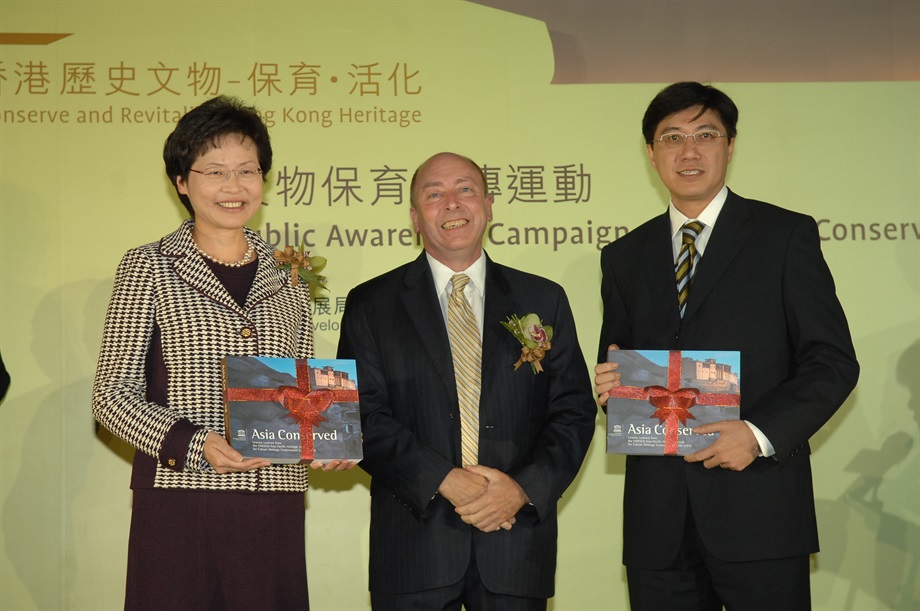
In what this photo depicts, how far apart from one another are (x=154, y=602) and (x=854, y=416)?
349cm

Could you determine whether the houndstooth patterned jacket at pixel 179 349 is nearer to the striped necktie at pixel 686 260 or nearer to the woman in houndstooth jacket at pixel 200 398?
the woman in houndstooth jacket at pixel 200 398

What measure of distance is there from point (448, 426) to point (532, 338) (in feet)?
1.22

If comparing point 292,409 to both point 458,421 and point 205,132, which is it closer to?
point 458,421

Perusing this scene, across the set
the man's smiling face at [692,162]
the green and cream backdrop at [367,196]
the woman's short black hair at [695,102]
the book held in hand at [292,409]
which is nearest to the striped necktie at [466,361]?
the book held in hand at [292,409]

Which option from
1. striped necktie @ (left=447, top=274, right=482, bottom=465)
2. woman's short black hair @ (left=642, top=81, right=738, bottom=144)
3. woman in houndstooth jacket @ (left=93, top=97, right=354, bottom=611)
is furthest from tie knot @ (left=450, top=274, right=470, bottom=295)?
woman's short black hair @ (left=642, top=81, right=738, bottom=144)

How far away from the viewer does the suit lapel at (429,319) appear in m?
2.93

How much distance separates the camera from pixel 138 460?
109 inches

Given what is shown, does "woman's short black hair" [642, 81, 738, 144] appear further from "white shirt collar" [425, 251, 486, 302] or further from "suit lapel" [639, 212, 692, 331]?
"white shirt collar" [425, 251, 486, 302]

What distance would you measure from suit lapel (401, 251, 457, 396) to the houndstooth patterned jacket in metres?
0.43

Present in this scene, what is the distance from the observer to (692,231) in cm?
308

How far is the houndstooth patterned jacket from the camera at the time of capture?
2.71 meters

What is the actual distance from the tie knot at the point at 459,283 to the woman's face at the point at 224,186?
674 mm

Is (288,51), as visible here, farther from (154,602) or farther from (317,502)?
(154,602)

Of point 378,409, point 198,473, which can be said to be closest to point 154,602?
point 198,473
